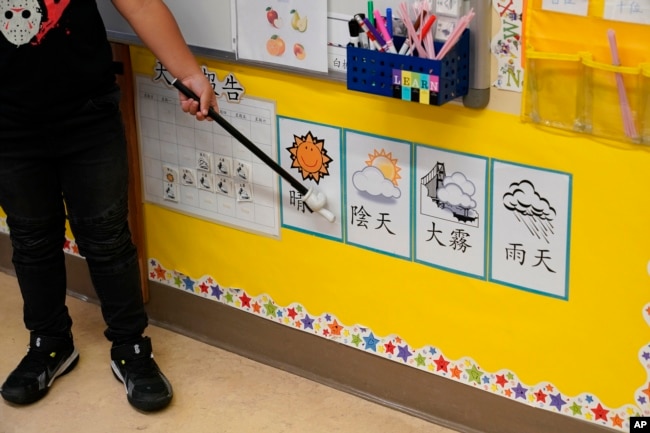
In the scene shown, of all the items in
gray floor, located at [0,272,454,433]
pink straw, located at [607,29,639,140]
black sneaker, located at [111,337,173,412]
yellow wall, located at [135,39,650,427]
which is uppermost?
pink straw, located at [607,29,639,140]

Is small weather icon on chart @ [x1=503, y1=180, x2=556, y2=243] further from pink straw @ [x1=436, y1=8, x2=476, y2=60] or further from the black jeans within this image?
the black jeans

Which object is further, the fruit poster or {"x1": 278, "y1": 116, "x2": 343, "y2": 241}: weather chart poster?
{"x1": 278, "y1": 116, "x2": 343, "y2": 241}: weather chart poster

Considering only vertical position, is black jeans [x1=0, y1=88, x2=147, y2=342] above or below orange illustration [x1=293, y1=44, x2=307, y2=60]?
below

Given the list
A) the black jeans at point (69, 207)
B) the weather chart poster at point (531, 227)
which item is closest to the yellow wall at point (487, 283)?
the weather chart poster at point (531, 227)

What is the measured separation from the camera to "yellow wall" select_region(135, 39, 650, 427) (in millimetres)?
1824

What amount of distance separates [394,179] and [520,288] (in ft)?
1.09

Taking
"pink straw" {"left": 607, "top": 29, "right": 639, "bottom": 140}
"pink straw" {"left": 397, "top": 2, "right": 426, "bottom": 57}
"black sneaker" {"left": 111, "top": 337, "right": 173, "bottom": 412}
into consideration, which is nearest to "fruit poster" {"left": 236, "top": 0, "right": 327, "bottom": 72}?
"pink straw" {"left": 397, "top": 2, "right": 426, "bottom": 57}

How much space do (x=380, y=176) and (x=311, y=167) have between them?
0.60 feet

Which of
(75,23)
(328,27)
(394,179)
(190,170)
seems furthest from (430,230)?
(75,23)

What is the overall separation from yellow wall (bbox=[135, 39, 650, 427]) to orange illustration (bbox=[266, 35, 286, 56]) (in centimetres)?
5

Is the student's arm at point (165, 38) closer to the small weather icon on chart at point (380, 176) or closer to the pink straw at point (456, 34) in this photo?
the small weather icon on chart at point (380, 176)

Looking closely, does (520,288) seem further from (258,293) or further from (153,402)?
(153,402)

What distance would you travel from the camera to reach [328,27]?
206 centimetres

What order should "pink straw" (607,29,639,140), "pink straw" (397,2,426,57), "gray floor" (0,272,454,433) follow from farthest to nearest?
"gray floor" (0,272,454,433)
"pink straw" (397,2,426,57)
"pink straw" (607,29,639,140)
